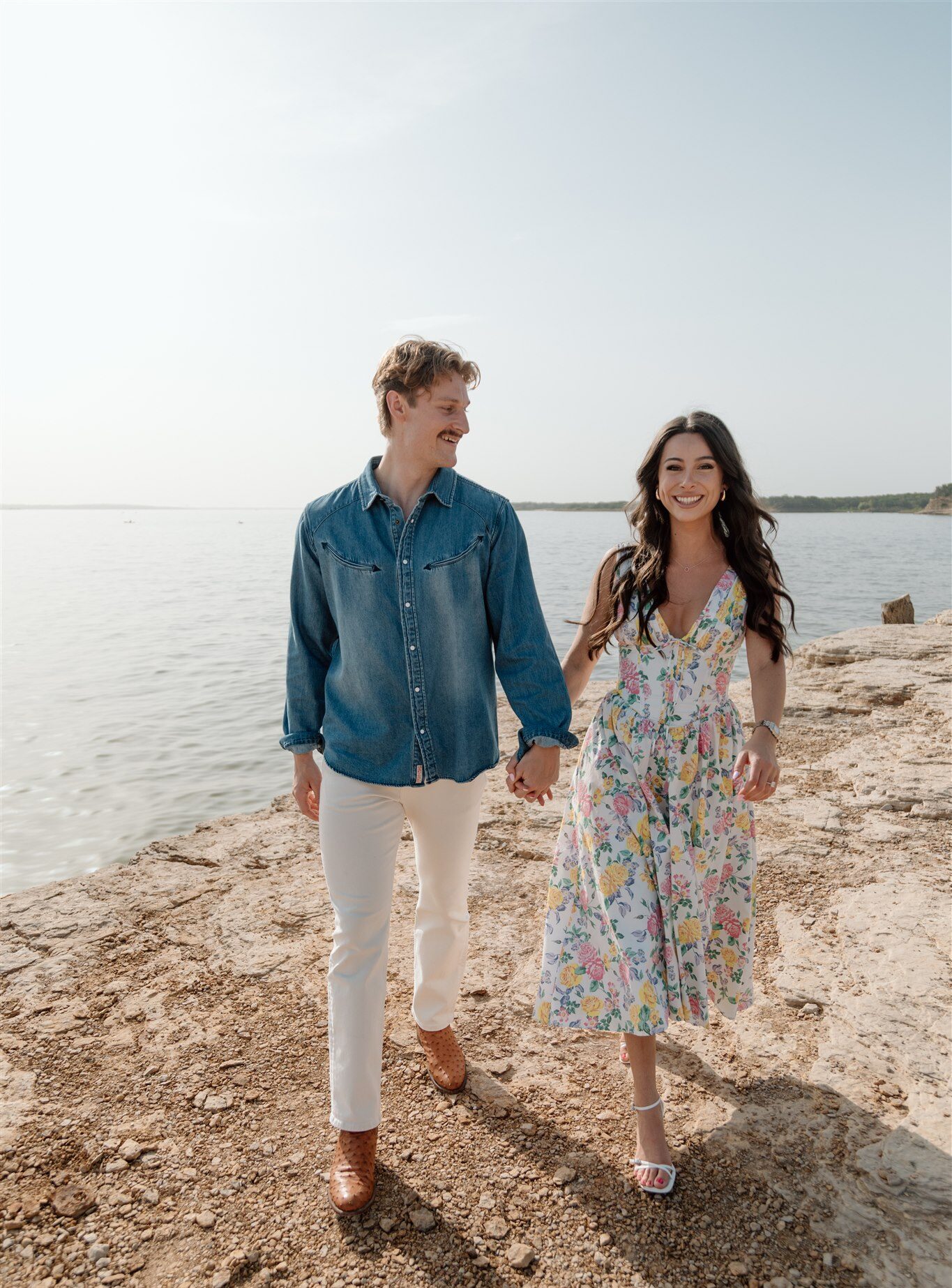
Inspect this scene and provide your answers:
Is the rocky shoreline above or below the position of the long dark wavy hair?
below

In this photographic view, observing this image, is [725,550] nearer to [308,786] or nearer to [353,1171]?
[308,786]

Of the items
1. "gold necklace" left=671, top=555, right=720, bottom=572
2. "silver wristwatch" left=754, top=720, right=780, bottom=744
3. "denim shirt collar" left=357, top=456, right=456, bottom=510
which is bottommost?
"silver wristwatch" left=754, top=720, right=780, bottom=744

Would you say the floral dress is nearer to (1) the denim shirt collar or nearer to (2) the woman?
(2) the woman

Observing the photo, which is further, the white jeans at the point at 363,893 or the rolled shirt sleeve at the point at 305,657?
the rolled shirt sleeve at the point at 305,657

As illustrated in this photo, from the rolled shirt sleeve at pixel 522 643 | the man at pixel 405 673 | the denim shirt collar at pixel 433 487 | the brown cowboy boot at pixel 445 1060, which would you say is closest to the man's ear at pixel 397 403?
the man at pixel 405 673

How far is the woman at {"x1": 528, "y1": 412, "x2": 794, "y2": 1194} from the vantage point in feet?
8.04

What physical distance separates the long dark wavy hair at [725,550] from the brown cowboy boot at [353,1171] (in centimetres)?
157

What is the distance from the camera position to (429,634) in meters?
2.45

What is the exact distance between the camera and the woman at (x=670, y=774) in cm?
245

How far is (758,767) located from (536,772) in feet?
2.12

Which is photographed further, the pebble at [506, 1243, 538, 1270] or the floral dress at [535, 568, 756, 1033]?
the floral dress at [535, 568, 756, 1033]

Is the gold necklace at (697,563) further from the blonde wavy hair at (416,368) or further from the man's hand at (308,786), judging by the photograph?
the man's hand at (308,786)

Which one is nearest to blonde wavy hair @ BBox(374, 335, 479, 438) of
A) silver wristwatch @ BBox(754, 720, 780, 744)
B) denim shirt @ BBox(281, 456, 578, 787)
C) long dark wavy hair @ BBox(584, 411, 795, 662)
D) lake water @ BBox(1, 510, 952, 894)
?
denim shirt @ BBox(281, 456, 578, 787)

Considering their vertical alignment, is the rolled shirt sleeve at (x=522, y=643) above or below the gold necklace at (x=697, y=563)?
below
